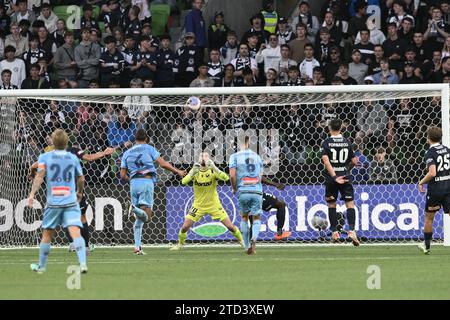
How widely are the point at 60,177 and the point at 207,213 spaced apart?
18.4ft

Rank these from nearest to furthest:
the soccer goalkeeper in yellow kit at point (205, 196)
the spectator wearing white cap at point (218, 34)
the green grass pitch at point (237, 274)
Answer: the green grass pitch at point (237, 274)
the soccer goalkeeper in yellow kit at point (205, 196)
the spectator wearing white cap at point (218, 34)

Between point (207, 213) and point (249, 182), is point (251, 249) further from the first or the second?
point (207, 213)

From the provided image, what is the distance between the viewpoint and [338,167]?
1970cm

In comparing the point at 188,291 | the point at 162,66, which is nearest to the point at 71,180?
the point at 188,291

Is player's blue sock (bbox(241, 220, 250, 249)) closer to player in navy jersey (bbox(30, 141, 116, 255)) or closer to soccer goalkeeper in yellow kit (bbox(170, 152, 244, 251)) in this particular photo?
soccer goalkeeper in yellow kit (bbox(170, 152, 244, 251))

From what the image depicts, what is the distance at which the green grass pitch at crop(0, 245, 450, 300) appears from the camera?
41.2 feet

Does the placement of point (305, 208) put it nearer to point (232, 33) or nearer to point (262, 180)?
point (262, 180)

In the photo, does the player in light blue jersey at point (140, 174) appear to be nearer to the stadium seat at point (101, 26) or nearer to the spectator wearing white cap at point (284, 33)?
the spectator wearing white cap at point (284, 33)

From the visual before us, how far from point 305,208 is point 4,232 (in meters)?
5.43

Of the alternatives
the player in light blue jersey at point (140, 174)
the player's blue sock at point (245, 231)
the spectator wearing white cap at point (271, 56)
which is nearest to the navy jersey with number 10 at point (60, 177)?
the player in light blue jersey at point (140, 174)

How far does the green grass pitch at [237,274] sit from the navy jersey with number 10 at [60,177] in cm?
93

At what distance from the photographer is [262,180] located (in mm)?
20484

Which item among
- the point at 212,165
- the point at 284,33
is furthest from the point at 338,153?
the point at 284,33

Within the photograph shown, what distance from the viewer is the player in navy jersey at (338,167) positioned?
1961 centimetres
